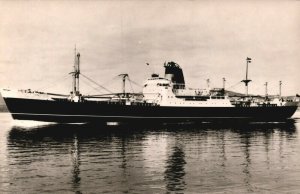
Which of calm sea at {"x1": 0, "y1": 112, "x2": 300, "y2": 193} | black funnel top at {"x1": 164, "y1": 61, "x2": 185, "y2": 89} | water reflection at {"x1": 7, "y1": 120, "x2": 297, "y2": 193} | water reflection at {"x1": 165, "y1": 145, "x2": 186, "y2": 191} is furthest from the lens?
black funnel top at {"x1": 164, "y1": 61, "x2": 185, "y2": 89}

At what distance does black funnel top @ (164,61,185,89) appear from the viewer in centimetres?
5956

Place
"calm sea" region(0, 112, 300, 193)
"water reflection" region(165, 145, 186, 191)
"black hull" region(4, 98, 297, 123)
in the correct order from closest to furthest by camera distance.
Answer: "calm sea" region(0, 112, 300, 193) < "water reflection" region(165, 145, 186, 191) < "black hull" region(4, 98, 297, 123)

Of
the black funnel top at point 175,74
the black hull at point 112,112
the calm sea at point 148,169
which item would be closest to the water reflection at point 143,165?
the calm sea at point 148,169

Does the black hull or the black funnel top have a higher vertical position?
the black funnel top

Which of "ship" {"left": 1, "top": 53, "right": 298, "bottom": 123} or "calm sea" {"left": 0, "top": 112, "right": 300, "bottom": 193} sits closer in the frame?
"calm sea" {"left": 0, "top": 112, "right": 300, "bottom": 193}

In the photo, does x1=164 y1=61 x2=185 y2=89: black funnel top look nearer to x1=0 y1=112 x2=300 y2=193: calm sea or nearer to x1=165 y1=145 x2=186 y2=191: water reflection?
x1=0 y1=112 x2=300 y2=193: calm sea

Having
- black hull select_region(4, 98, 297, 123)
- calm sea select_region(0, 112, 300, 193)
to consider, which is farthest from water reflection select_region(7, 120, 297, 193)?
black hull select_region(4, 98, 297, 123)

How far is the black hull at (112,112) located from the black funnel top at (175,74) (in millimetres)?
4718

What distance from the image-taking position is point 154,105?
182ft

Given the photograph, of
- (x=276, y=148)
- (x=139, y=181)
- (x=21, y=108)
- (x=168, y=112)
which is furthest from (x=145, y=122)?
(x=139, y=181)

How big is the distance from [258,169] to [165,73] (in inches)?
1704

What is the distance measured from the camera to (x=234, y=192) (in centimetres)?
1318

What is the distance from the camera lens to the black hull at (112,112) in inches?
1951

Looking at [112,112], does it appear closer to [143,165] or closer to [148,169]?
[143,165]
